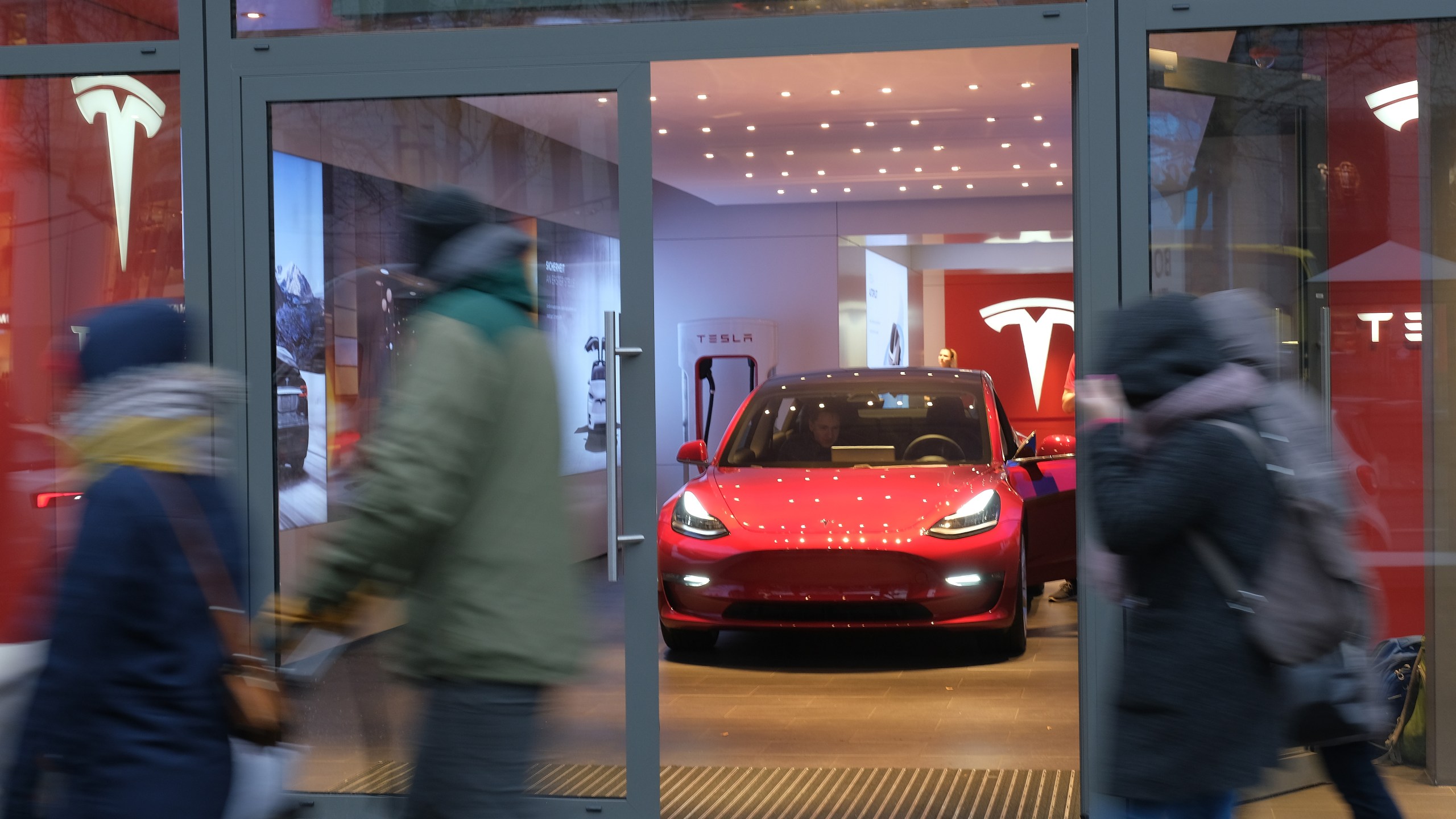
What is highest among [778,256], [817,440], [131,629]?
[778,256]

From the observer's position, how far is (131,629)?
219 centimetres

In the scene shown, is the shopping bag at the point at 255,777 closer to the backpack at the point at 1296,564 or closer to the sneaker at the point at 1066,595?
the backpack at the point at 1296,564

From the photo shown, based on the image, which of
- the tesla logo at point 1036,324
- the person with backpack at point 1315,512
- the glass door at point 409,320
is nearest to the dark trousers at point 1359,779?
the person with backpack at point 1315,512

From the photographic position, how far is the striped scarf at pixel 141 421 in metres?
2.27

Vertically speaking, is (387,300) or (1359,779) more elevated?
(387,300)

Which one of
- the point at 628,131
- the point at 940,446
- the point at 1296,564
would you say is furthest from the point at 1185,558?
the point at 940,446

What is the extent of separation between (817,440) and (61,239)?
421 centimetres

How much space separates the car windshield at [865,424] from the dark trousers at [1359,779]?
14.7ft

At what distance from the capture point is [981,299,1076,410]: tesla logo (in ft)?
66.1

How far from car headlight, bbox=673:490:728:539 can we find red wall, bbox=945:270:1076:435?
13182mm

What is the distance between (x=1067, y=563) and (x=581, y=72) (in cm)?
443

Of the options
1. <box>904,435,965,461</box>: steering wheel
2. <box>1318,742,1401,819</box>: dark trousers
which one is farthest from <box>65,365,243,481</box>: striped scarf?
<box>904,435,965,461</box>: steering wheel

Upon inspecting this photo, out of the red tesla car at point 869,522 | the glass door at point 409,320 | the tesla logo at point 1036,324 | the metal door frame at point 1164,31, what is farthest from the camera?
the tesla logo at point 1036,324

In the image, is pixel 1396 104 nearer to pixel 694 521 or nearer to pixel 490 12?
pixel 490 12
